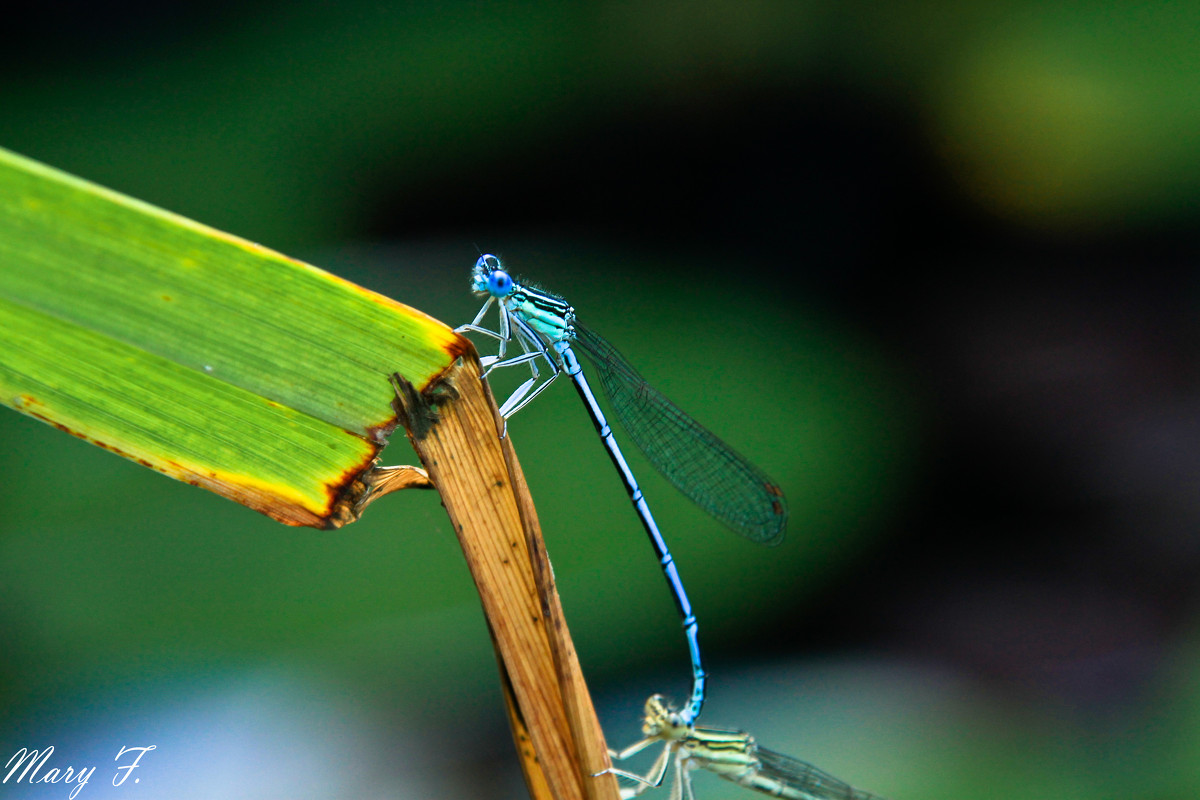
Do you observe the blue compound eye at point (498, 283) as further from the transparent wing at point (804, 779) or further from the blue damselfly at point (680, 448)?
the transparent wing at point (804, 779)

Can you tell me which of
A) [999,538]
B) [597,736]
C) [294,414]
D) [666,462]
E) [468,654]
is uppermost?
[999,538]

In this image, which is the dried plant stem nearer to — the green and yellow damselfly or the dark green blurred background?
the green and yellow damselfly

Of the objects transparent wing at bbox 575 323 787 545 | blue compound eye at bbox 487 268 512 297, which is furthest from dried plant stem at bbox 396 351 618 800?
Answer: transparent wing at bbox 575 323 787 545

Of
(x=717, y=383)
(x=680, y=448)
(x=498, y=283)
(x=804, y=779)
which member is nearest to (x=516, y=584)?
(x=498, y=283)

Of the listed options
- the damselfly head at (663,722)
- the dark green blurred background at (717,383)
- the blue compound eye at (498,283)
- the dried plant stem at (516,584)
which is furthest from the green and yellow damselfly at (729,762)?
the blue compound eye at (498,283)

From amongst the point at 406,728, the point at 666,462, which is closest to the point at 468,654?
the point at 406,728

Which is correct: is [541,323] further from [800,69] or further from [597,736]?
[800,69]
